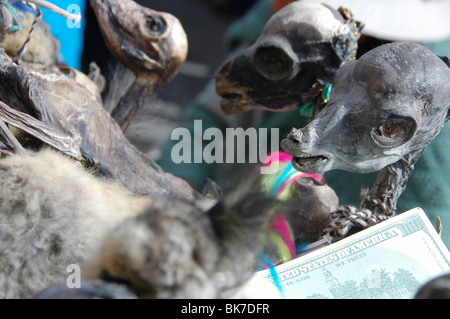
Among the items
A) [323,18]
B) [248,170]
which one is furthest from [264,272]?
[323,18]

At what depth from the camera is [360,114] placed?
21.4 inches

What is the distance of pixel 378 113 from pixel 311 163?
9 cm

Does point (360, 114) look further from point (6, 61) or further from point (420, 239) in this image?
point (6, 61)

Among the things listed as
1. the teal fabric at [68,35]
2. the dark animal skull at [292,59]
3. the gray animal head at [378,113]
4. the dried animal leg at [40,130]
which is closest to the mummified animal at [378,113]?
the gray animal head at [378,113]

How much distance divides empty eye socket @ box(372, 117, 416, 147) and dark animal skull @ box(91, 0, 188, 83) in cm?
36

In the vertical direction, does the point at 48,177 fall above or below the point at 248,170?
below

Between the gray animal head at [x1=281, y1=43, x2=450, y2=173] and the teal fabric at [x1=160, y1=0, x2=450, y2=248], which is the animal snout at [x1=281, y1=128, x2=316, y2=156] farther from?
the teal fabric at [x1=160, y1=0, x2=450, y2=248]

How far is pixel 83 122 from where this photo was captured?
2.02 feet

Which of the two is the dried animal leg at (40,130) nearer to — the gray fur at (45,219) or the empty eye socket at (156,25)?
the gray fur at (45,219)

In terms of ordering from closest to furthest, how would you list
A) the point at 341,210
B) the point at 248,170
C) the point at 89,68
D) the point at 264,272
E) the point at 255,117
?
the point at 248,170
the point at 264,272
the point at 341,210
the point at 89,68
the point at 255,117

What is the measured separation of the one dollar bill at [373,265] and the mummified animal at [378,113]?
8 cm

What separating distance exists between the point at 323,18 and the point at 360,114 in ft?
0.71

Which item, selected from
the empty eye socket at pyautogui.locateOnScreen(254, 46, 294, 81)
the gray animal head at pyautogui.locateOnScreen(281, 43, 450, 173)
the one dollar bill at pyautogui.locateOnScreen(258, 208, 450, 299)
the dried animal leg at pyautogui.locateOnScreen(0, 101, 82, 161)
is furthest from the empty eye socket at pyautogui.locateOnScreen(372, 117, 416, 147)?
the dried animal leg at pyautogui.locateOnScreen(0, 101, 82, 161)

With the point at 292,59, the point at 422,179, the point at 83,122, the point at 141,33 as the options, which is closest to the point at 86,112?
the point at 83,122
